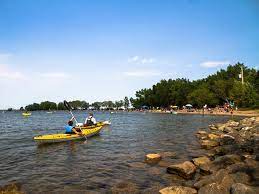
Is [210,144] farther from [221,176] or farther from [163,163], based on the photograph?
[221,176]

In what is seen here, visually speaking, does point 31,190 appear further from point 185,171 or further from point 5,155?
point 5,155

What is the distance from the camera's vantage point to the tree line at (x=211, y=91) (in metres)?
81.1

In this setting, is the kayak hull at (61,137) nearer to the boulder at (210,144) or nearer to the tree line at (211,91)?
the boulder at (210,144)

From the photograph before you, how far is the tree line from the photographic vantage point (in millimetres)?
81131

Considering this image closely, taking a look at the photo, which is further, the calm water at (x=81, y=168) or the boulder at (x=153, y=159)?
the boulder at (x=153, y=159)

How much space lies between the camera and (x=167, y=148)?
24438 millimetres

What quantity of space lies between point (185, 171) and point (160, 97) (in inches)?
5829

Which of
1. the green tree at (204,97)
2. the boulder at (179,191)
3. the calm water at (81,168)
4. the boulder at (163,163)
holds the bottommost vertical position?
the calm water at (81,168)

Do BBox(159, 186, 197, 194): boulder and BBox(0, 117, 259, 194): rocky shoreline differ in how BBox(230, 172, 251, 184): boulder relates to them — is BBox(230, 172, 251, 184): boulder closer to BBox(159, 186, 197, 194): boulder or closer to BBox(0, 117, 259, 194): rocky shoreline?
BBox(0, 117, 259, 194): rocky shoreline

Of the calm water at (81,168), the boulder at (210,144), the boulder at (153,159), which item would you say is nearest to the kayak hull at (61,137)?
the calm water at (81,168)

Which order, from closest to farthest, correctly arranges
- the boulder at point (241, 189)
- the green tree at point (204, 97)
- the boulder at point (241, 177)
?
1. the boulder at point (241, 189)
2. the boulder at point (241, 177)
3. the green tree at point (204, 97)

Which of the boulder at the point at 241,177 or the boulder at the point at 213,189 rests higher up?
the boulder at the point at 241,177

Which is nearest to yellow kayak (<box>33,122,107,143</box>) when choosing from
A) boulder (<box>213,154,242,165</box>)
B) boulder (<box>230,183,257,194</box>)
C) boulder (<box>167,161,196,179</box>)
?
boulder (<box>167,161,196,179</box>)

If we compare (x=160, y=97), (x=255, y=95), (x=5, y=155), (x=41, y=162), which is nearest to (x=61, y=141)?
(x=5, y=155)
